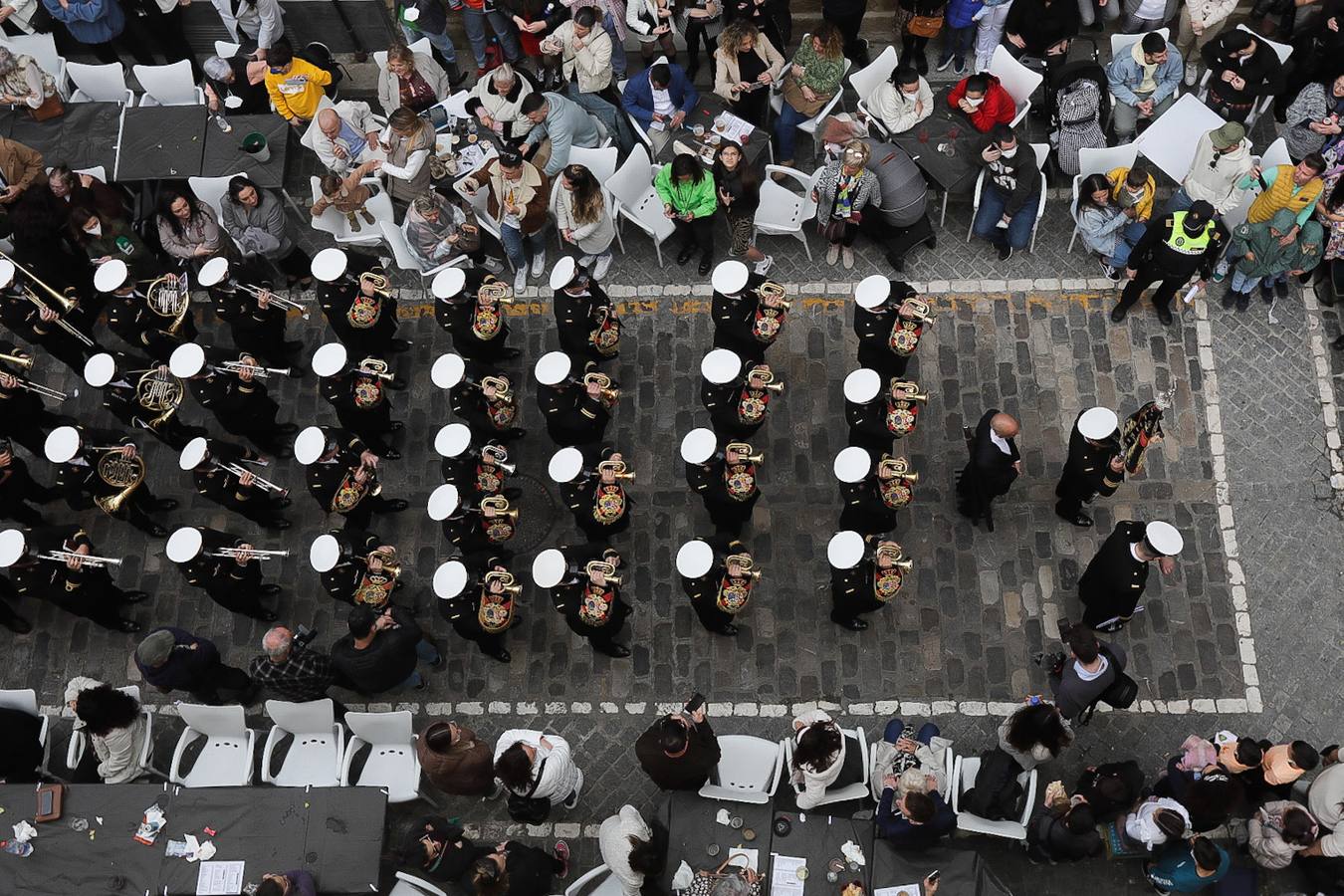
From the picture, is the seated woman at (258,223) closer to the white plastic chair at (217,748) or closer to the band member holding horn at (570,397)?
the band member holding horn at (570,397)

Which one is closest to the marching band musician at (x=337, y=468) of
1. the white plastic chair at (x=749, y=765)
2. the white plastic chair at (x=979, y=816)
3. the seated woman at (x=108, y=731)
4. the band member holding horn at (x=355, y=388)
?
the band member holding horn at (x=355, y=388)

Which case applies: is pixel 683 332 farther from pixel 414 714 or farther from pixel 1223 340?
pixel 1223 340

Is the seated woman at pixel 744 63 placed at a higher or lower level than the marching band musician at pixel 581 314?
higher

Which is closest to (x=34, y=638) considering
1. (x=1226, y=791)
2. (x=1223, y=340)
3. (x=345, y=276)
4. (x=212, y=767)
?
(x=212, y=767)

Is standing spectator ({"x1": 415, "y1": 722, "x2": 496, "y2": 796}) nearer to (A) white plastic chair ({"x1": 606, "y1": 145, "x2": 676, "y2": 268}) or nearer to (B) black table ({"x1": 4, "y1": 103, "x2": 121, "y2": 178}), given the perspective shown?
(A) white plastic chair ({"x1": 606, "y1": 145, "x2": 676, "y2": 268})

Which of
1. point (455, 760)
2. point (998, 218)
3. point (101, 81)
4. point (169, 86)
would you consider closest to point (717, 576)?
point (455, 760)
